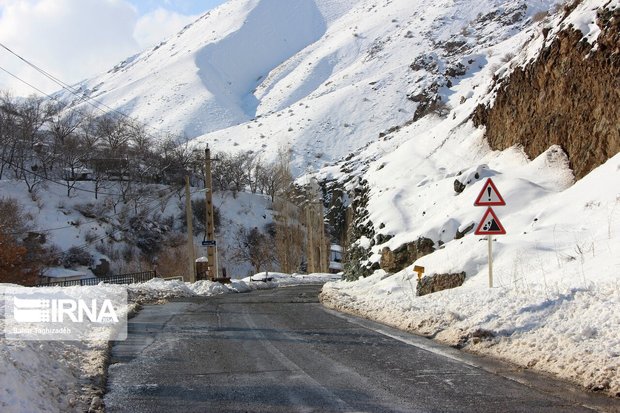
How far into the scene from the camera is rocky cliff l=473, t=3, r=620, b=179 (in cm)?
1769

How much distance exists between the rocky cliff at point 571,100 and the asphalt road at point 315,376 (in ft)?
34.7

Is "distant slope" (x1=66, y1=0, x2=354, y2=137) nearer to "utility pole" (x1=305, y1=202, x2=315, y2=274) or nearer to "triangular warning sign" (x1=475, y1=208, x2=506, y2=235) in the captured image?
Answer: "utility pole" (x1=305, y1=202, x2=315, y2=274)

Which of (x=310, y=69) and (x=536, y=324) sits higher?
(x=310, y=69)

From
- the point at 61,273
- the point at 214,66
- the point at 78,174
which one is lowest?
the point at 61,273

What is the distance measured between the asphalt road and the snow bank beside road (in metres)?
0.35

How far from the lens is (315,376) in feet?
25.1

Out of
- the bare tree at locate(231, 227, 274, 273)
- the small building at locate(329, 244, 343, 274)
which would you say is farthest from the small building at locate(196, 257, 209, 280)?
the small building at locate(329, 244, 343, 274)

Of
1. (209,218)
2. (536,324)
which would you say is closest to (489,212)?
(536,324)

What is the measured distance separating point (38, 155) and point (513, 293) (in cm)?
7706

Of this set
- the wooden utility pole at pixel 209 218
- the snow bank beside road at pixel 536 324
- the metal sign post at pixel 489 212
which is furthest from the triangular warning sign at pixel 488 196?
the wooden utility pole at pixel 209 218

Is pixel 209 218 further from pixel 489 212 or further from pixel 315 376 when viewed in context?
pixel 315 376

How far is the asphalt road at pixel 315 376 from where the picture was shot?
623cm

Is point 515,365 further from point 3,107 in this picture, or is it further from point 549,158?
point 3,107

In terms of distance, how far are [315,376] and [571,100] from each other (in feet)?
53.0
